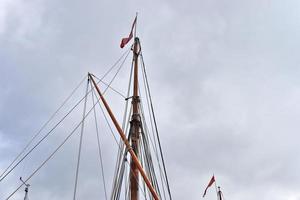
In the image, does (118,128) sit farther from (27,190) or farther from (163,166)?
(27,190)

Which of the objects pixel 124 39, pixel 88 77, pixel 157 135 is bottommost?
pixel 157 135

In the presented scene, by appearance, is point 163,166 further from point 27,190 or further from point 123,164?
point 27,190

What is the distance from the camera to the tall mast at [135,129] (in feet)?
82.0

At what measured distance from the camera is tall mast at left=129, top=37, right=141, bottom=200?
82.0 feet

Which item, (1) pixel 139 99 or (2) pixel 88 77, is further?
(1) pixel 139 99

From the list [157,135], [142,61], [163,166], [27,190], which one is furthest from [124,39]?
[27,190]

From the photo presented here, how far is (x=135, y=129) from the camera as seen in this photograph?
2808 centimetres

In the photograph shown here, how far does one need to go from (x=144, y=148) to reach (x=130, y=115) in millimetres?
2703

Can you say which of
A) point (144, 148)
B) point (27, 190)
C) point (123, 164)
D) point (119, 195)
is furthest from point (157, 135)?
point (27, 190)

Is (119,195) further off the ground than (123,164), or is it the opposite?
(123,164)

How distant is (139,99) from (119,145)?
382cm

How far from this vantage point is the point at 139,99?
29.2 m

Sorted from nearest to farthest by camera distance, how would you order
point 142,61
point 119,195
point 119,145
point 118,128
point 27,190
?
point 118,128, point 119,195, point 119,145, point 142,61, point 27,190

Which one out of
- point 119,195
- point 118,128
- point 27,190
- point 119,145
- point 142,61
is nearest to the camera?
point 118,128
